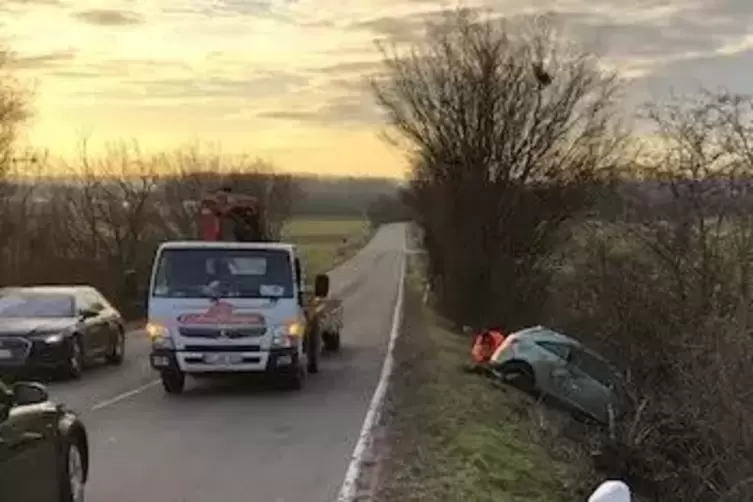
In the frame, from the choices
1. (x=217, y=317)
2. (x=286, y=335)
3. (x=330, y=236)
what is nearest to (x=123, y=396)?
(x=217, y=317)

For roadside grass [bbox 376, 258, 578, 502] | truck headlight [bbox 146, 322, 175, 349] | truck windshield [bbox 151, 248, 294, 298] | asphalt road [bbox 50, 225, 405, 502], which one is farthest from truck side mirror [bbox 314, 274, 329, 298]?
truck headlight [bbox 146, 322, 175, 349]

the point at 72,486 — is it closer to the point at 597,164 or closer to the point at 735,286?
the point at 735,286

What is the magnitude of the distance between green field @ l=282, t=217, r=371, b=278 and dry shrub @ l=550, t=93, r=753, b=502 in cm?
5967

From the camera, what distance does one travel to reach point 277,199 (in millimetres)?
80062

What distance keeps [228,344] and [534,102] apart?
21469 mm

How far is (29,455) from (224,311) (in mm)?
10666

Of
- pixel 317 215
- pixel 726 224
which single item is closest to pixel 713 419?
pixel 726 224

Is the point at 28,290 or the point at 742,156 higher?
the point at 742,156

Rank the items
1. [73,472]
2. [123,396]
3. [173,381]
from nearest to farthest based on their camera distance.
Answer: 1. [73,472]
2. [123,396]
3. [173,381]

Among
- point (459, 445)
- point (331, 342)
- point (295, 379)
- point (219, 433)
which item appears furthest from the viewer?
point (331, 342)

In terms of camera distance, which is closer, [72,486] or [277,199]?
[72,486]

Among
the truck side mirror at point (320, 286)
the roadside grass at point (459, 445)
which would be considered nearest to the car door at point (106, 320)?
the truck side mirror at point (320, 286)

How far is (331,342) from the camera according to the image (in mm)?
28750

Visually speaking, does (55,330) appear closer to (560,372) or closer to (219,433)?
(219,433)
